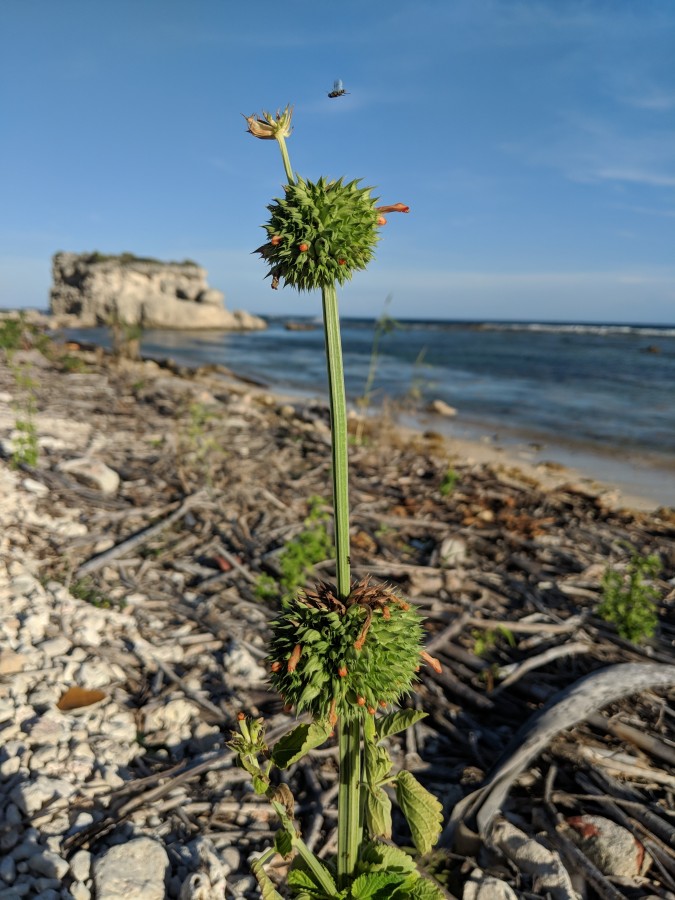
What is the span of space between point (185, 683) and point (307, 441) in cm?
478

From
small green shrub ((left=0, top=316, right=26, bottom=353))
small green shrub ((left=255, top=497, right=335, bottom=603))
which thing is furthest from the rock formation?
small green shrub ((left=255, top=497, right=335, bottom=603))

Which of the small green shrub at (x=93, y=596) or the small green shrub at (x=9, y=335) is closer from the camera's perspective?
the small green shrub at (x=93, y=596)

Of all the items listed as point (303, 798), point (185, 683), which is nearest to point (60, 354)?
point (185, 683)

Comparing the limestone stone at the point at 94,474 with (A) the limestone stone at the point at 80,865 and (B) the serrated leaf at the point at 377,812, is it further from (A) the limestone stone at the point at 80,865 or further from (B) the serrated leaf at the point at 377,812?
(B) the serrated leaf at the point at 377,812

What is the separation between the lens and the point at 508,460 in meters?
11.1

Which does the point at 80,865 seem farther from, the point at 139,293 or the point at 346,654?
the point at 139,293

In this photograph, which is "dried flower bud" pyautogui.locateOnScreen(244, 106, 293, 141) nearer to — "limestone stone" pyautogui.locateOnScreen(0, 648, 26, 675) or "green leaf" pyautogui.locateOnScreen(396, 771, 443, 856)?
"green leaf" pyautogui.locateOnScreen(396, 771, 443, 856)

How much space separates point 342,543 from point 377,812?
2.61 feet

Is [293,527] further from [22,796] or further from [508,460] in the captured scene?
[508,460]

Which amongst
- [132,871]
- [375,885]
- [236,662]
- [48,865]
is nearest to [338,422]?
[375,885]

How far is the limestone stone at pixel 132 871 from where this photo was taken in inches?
78.2

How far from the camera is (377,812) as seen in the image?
1574 mm

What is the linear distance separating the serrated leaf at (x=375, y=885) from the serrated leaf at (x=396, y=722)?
0.33m

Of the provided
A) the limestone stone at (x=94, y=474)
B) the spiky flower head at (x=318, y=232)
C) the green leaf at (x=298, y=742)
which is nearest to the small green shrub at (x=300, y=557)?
the limestone stone at (x=94, y=474)
